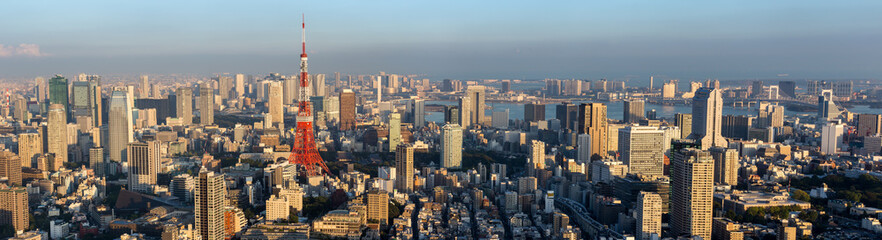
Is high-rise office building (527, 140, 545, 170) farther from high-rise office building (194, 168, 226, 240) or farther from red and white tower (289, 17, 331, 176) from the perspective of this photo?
high-rise office building (194, 168, 226, 240)

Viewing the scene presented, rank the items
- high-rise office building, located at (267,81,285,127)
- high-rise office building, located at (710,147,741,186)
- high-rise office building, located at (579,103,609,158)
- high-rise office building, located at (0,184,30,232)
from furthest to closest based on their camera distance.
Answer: high-rise office building, located at (267,81,285,127), high-rise office building, located at (579,103,609,158), high-rise office building, located at (710,147,741,186), high-rise office building, located at (0,184,30,232)

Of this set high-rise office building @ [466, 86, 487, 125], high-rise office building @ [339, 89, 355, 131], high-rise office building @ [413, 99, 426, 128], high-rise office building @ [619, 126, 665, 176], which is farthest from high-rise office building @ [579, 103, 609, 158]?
high-rise office building @ [339, 89, 355, 131]

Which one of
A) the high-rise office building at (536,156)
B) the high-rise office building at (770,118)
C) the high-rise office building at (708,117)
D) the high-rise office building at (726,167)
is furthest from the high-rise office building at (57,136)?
the high-rise office building at (770,118)

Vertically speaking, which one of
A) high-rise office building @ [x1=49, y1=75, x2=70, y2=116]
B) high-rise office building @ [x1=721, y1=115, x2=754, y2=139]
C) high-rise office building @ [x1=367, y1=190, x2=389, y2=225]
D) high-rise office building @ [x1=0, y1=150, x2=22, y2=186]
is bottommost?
high-rise office building @ [x1=367, y1=190, x2=389, y2=225]

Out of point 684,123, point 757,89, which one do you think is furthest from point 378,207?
point 757,89

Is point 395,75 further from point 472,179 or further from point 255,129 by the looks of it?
point 472,179
